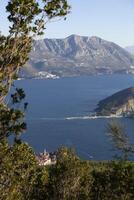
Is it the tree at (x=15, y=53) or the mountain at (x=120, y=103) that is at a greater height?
the tree at (x=15, y=53)

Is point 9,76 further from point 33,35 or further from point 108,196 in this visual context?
point 108,196

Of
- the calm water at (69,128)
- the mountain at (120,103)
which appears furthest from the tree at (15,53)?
the mountain at (120,103)

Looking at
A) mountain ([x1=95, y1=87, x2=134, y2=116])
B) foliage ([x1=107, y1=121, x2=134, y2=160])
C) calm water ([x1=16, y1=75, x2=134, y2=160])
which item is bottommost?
calm water ([x1=16, y1=75, x2=134, y2=160])

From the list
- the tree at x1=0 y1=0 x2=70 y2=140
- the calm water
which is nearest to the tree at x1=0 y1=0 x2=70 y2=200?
the tree at x1=0 y1=0 x2=70 y2=140

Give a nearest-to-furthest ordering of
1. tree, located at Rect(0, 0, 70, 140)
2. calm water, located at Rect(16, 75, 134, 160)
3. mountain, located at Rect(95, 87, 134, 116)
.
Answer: tree, located at Rect(0, 0, 70, 140) → calm water, located at Rect(16, 75, 134, 160) → mountain, located at Rect(95, 87, 134, 116)

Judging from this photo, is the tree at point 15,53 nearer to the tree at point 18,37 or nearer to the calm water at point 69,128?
the tree at point 18,37

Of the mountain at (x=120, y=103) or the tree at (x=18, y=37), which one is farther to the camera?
the mountain at (x=120, y=103)

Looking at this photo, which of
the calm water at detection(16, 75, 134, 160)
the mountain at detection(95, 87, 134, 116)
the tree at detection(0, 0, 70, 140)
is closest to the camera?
the tree at detection(0, 0, 70, 140)

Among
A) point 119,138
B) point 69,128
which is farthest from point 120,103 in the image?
point 119,138

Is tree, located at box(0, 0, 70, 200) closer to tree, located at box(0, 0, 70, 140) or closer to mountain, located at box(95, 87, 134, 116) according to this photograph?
tree, located at box(0, 0, 70, 140)

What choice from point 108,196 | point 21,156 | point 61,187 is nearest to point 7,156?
point 21,156

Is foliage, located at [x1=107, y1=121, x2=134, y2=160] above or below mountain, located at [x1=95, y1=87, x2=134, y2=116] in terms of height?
above
